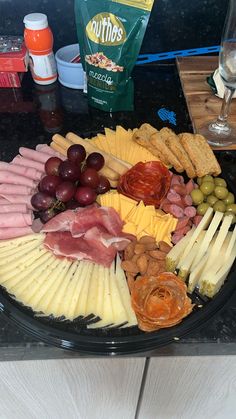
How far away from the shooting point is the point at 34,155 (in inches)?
38.6

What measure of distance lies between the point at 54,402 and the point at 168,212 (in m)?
0.50

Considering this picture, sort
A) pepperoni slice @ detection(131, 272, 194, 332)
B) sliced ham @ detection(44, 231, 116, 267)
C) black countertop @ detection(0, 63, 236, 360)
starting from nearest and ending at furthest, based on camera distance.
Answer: pepperoni slice @ detection(131, 272, 194, 332), sliced ham @ detection(44, 231, 116, 267), black countertop @ detection(0, 63, 236, 360)

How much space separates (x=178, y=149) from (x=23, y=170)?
38 cm

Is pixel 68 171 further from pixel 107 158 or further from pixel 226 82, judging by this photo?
pixel 226 82

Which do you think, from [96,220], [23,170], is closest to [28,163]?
[23,170]

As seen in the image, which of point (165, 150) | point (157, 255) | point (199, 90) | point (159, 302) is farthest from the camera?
point (199, 90)

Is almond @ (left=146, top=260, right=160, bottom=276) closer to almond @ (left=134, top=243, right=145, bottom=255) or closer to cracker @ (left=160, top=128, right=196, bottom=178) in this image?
almond @ (left=134, top=243, right=145, bottom=255)

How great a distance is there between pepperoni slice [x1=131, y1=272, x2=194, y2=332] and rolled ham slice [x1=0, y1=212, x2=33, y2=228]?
269 mm

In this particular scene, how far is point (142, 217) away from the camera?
33.0 inches

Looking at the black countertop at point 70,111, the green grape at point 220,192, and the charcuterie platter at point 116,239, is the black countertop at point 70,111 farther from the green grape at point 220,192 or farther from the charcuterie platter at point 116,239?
the green grape at point 220,192

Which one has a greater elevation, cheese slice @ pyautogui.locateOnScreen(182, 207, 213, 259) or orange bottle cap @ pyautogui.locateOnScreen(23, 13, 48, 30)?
orange bottle cap @ pyautogui.locateOnScreen(23, 13, 48, 30)

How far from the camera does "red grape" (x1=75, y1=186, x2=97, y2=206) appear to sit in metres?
0.87

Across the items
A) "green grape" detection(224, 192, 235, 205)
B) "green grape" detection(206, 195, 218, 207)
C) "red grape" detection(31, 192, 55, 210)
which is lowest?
"green grape" detection(224, 192, 235, 205)

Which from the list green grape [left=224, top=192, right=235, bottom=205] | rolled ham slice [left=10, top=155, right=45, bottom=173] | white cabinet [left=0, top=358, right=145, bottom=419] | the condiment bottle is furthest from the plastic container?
white cabinet [left=0, top=358, right=145, bottom=419]
